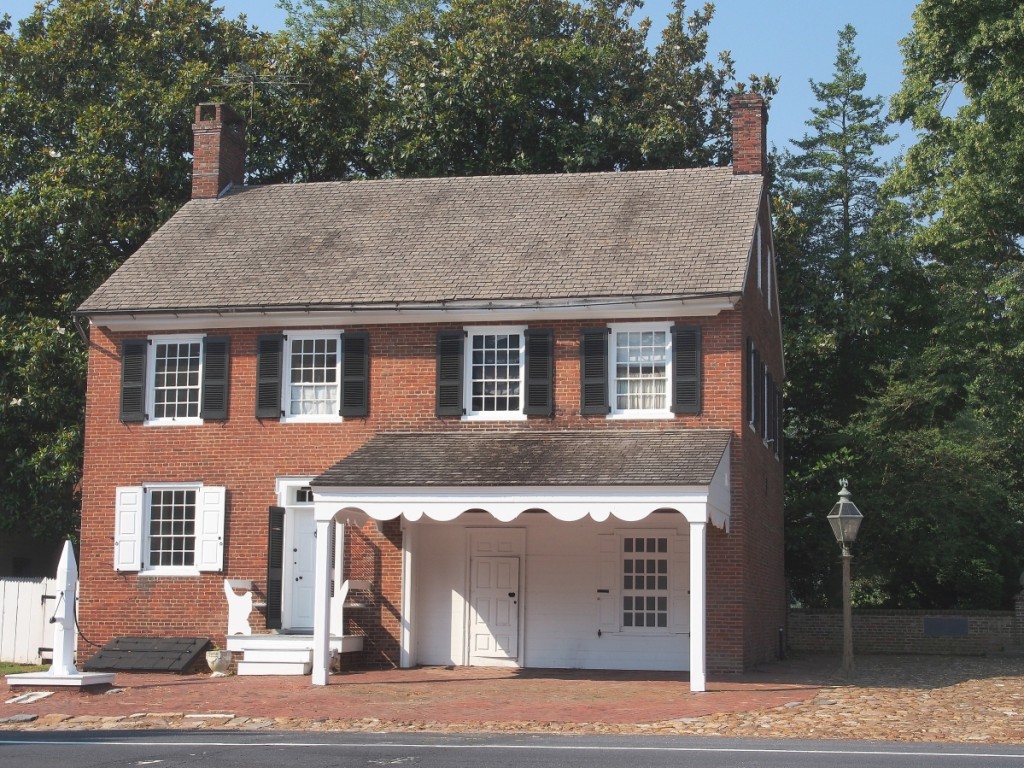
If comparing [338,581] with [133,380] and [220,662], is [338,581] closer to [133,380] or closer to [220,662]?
[220,662]

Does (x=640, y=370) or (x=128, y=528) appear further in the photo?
(x=128, y=528)

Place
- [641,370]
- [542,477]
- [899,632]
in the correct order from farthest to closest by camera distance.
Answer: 1. [899,632]
2. [641,370]
3. [542,477]

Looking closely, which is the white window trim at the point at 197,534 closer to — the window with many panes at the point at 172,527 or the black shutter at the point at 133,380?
the window with many panes at the point at 172,527

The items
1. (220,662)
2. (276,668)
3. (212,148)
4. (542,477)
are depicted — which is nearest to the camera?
(542,477)

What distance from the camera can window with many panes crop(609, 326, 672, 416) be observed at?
20.9m

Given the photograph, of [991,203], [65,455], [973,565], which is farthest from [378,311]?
[973,565]

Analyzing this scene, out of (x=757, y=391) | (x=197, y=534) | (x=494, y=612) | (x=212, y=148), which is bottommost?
(x=494, y=612)

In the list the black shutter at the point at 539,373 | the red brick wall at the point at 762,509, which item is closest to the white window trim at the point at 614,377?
the black shutter at the point at 539,373

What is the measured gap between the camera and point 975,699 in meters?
16.8

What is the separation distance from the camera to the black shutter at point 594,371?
68.7 ft

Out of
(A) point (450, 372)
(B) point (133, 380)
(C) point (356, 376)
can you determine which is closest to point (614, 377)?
(A) point (450, 372)

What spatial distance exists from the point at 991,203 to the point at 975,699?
14276 millimetres

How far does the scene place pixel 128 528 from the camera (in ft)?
73.3

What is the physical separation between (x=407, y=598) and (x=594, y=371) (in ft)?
15.7
